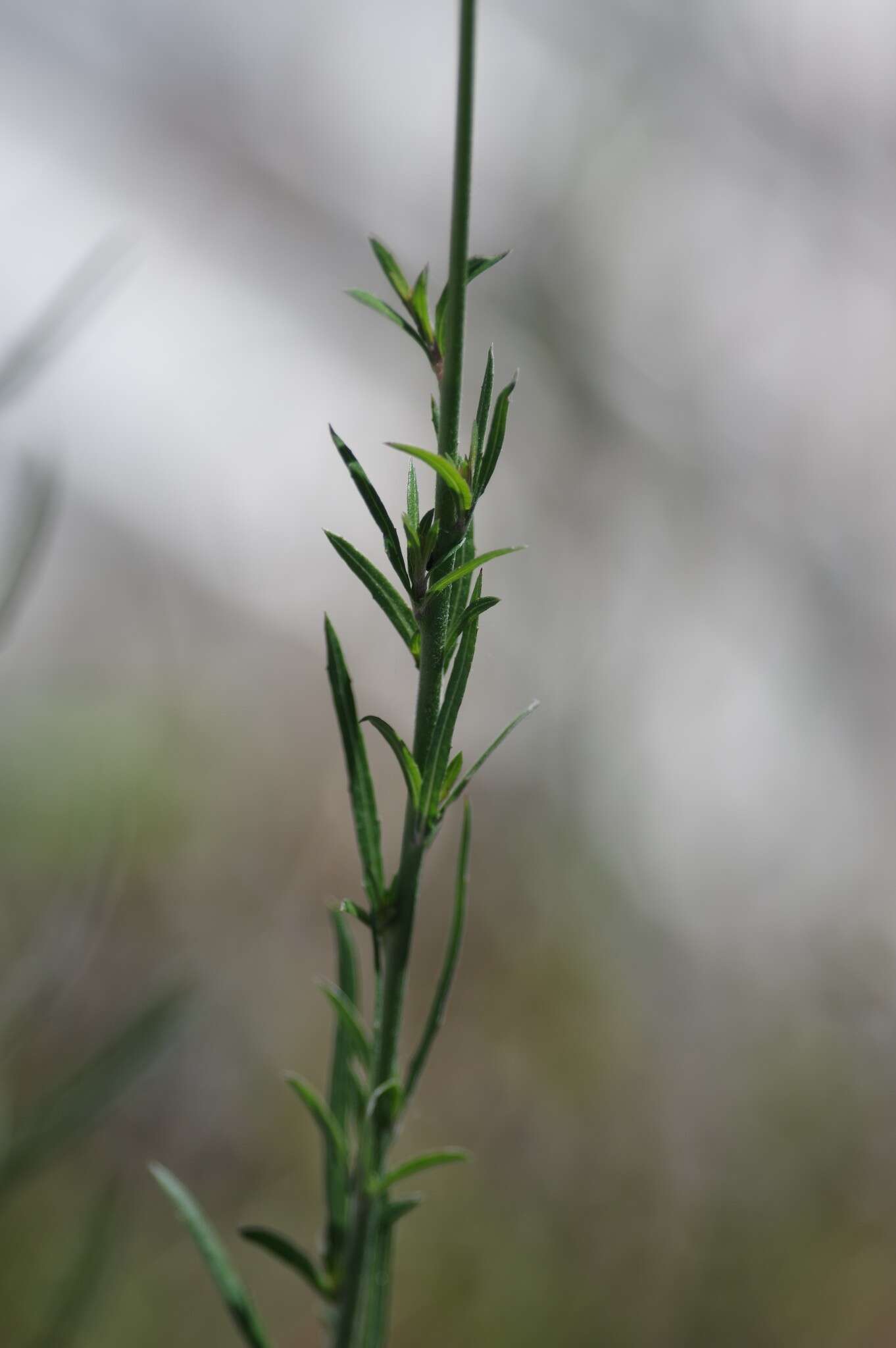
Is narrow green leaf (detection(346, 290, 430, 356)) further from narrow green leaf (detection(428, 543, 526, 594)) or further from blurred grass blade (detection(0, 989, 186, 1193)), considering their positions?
blurred grass blade (detection(0, 989, 186, 1193))

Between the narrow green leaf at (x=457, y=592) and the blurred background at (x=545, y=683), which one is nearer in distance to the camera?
the narrow green leaf at (x=457, y=592)

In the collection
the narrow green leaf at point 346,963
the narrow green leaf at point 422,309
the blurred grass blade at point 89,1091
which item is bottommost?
the blurred grass blade at point 89,1091

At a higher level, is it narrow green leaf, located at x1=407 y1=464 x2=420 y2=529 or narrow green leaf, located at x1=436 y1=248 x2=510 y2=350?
narrow green leaf, located at x1=436 y1=248 x2=510 y2=350

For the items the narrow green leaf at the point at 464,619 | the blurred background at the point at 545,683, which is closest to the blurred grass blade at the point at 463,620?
the narrow green leaf at the point at 464,619

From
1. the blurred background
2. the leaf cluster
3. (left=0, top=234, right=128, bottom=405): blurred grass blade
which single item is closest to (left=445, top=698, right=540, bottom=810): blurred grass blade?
the leaf cluster

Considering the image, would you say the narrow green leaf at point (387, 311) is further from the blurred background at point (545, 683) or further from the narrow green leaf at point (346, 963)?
the blurred background at point (545, 683)

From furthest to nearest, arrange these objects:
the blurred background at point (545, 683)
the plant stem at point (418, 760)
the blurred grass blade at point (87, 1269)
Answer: the blurred background at point (545, 683), the blurred grass blade at point (87, 1269), the plant stem at point (418, 760)

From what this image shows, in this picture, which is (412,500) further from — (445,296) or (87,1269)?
(87,1269)

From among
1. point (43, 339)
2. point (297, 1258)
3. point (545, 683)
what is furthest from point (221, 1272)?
point (545, 683)
